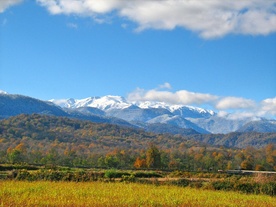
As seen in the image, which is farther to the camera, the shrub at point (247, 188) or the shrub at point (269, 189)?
the shrub at point (247, 188)

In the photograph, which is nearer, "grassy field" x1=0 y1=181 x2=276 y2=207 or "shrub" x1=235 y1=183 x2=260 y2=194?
"grassy field" x1=0 y1=181 x2=276 y2=207

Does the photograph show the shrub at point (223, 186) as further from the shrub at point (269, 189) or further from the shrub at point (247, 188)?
the shrub at point (269, 189)

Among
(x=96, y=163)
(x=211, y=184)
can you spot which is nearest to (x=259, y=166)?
(x=96, y=163)

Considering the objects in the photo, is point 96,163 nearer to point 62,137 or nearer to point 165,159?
point 165,159

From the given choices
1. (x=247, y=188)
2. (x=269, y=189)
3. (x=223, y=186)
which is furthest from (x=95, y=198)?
(x=269, y=189)

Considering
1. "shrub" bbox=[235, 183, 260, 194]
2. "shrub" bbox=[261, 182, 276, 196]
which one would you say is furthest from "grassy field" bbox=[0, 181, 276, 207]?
"shrub" bbox=[261, 182, 276, 196]

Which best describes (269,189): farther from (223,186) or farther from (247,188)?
(223,186)

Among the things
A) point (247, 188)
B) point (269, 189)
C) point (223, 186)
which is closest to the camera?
point (269, 189)

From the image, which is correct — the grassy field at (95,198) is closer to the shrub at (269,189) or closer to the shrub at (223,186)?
the shrub at (223,186)

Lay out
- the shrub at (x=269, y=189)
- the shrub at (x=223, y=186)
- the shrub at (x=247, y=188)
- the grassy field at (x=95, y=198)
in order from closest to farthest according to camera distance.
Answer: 1. the grassy field at (x=95, y=198)
2. the shrub at (x=269, y=189)
3. the shrub at (x=247, y=188)
4. the shrub at (x=223, y=186)

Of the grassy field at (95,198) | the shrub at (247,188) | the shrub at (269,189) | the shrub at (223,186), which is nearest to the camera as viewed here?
the grassy field at (95,198)

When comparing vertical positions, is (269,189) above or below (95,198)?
above

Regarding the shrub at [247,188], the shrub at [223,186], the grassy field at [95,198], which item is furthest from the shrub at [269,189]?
the grassy field at [95,198]

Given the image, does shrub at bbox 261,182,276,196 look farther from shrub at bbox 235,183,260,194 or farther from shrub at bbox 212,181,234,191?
shrub at bbox 212,181,234,191
